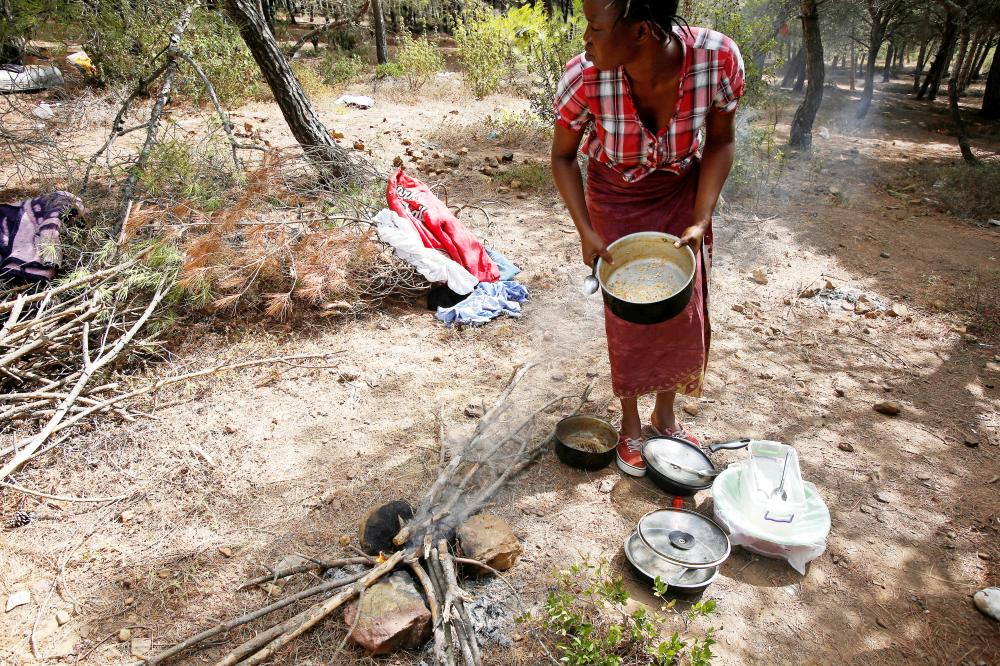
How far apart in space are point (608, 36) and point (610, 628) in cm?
159

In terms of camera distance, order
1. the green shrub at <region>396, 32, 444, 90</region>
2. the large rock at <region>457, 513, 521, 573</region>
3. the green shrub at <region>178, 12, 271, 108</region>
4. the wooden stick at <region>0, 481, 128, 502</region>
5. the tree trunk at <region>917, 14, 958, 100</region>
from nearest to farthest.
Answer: the large rock at <region>457, 513, 521, 573</region> < the wooden stick at <region>0, 481, 128, 502</region> < the green shrub at <region>178, 12, 271, 108</region> < the green shrub at <region>396, 32, 444, 90</region> < the tree trunk at <region>917, 14, 958, 100</region>

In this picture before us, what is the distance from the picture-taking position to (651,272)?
190 cm

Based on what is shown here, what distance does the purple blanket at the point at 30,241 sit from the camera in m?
3.05

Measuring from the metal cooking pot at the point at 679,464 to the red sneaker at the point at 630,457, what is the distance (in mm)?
37

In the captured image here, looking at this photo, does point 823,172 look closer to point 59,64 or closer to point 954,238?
point 954,238

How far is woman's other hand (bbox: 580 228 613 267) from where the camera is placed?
1822 millimetres

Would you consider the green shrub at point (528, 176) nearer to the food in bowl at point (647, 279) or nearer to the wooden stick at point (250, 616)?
the food in bowl at point (647, 279)

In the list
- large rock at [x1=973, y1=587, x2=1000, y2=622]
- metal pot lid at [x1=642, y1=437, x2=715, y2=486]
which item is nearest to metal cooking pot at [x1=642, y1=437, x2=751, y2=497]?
metal pot lid at [x1=642, y1=437, x2=715, y2=486]

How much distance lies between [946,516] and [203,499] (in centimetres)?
285

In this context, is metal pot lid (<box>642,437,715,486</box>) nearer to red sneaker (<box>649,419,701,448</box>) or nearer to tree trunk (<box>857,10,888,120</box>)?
red sneaker (<box>649,419,701,448</box>)

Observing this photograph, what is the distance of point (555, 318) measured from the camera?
3.50 meters

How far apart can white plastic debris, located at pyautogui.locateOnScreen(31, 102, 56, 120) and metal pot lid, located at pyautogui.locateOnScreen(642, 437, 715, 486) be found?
7.47m

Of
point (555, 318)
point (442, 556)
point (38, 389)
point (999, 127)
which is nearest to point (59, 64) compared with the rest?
point (38, 389)

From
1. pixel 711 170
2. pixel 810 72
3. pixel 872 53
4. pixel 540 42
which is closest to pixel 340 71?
pixel 540 42
